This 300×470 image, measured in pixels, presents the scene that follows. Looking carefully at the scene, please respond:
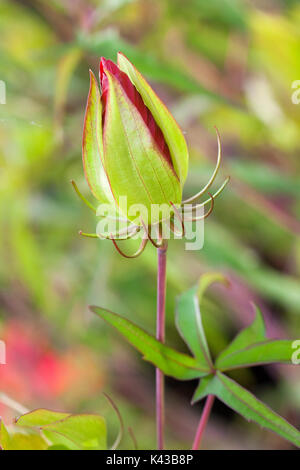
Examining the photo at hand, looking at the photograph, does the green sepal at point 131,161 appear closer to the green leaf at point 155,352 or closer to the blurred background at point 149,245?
the green leaf at point 155,352

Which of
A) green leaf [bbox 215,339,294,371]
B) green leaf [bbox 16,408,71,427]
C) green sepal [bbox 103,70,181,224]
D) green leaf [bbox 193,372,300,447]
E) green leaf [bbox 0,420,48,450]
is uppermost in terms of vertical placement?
green sepal [bbox 103,70,181,224]

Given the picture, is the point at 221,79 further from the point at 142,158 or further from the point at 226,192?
the point at 142,158

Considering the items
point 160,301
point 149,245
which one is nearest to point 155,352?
point 160,301

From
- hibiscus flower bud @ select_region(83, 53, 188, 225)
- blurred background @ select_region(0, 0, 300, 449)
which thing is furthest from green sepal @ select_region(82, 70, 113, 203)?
blurred background @ select_region(0, 0, 300, 449)

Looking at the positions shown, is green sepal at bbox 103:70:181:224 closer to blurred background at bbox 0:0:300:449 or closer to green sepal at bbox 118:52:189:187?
green sepal at bbox 118:52:189:187

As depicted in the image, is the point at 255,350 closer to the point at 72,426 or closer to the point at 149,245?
the point at 72,426

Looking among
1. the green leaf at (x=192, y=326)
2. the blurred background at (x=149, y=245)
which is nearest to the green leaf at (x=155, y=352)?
the green leaf at (x=192, y=326)

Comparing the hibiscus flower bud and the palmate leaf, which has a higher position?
the hibiscus flower bud
